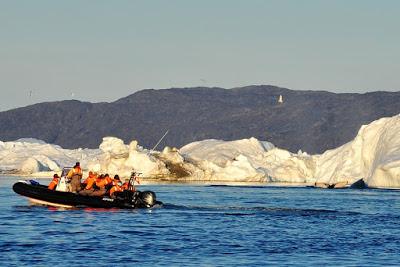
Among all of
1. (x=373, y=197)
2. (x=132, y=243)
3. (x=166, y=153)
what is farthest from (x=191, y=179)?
(x=132, y=243)

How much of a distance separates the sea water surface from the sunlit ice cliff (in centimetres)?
3684

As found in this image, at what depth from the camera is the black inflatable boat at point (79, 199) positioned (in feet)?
174

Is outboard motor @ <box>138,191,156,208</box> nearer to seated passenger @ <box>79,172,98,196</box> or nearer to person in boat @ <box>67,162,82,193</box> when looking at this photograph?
seated passenger @ <box>79,172,98,196</box>

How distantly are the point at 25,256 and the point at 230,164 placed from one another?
92.5 m

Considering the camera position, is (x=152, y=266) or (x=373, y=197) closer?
(x=152, y=266)

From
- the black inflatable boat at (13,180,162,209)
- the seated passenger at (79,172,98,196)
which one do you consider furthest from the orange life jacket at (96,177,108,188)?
the black inflatable boat at (13,180,162,209)

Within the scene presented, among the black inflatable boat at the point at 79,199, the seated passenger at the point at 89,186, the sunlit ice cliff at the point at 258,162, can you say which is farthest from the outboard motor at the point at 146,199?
the sunlit ice cliff at the point at 258,162

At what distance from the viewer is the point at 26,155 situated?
183625 millimetres

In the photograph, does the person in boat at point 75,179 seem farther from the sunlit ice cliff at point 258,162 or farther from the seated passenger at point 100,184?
the sunlit ice cliff at point 258,162

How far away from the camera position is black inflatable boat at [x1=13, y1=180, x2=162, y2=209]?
53.0 m

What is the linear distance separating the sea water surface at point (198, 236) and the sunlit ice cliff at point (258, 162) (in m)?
36.8

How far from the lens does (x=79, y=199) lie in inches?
2082

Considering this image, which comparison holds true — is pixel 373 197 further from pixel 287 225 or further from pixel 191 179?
pixel 191 179

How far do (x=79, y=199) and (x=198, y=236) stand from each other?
14.9 meters
